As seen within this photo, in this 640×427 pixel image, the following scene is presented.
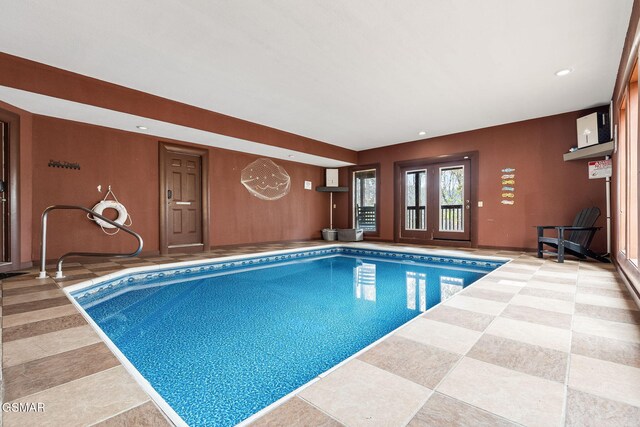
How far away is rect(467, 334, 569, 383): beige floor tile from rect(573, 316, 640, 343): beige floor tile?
491mm

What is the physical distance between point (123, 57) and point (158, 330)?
2904mm

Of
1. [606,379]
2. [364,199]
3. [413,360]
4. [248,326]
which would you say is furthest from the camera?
[364,199]

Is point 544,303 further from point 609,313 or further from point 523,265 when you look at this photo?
point 523,265

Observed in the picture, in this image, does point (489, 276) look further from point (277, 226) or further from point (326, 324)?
point (277, 226)

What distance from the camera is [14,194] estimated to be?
12.2 ft

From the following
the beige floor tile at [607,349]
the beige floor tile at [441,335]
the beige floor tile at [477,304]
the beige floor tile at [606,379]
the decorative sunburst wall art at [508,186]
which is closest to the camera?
the beige floor tile at [606,379]

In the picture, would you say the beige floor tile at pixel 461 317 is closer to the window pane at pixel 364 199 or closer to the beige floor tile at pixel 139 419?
the beige floor tile at pixel 139 419

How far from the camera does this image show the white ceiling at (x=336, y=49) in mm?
2420

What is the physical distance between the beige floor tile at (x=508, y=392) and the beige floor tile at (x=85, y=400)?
1260mm

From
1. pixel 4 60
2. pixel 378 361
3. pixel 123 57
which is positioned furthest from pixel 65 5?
pixel 378 361

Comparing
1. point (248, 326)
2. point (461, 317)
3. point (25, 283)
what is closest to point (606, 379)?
point (461, 317)

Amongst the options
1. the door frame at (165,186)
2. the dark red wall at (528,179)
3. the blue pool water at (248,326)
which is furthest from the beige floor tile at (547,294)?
the door frame at (165,186)

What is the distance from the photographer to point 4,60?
3.01 metres

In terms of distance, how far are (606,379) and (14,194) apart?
5.88 meters
